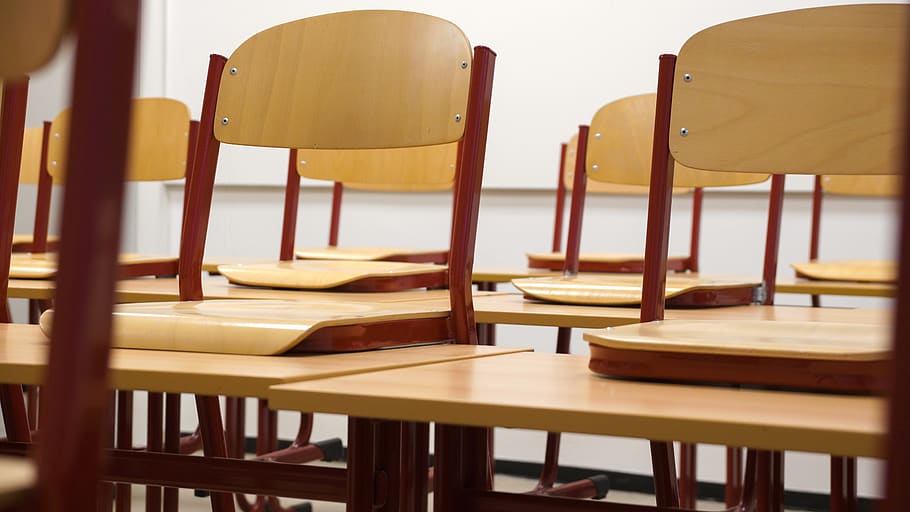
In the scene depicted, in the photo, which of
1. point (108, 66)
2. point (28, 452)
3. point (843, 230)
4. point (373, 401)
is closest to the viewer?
point (108, 66)

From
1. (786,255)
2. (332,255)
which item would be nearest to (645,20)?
(786,255)

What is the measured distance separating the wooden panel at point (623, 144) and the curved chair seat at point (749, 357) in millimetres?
1561

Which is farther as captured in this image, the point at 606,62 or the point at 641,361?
the point at 606,62

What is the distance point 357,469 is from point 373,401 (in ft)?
1.23

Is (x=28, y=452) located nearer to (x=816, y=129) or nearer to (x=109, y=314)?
(x=109, y=314)

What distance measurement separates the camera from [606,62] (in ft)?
13.1

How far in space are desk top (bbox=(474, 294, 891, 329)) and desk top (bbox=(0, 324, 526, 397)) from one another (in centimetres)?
43

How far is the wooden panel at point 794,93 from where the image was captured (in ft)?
3.88

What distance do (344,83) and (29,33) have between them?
3.14 ft

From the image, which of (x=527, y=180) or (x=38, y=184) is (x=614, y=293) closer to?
(x=38, y=184)

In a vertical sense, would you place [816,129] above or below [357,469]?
above

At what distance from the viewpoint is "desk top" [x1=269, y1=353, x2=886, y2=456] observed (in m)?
0.63

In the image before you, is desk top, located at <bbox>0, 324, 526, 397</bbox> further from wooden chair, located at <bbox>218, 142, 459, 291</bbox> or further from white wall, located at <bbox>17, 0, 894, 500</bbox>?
white wall, located at <bbox>17, 0, 894, 500</bbox>

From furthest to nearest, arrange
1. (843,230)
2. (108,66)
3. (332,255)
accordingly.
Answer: (843,230), (332,255), (108,66)
